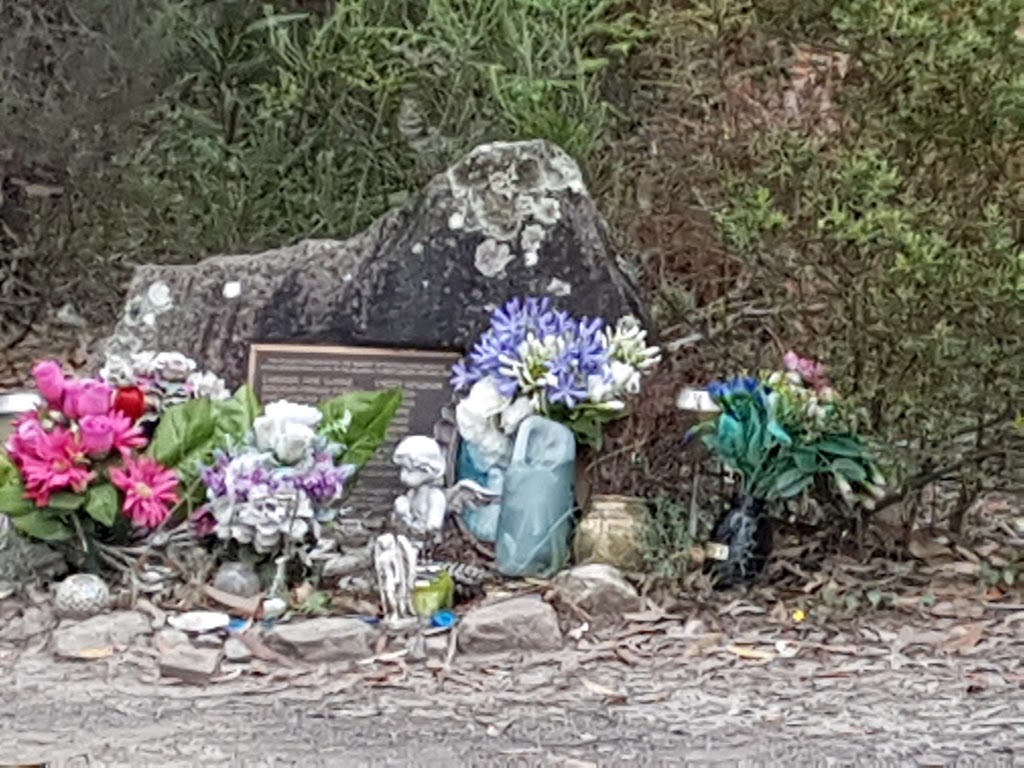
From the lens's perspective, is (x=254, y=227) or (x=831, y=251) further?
(x=254, y=227)

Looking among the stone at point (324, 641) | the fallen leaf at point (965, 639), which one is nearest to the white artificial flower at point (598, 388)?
the stone at point (324, 641)

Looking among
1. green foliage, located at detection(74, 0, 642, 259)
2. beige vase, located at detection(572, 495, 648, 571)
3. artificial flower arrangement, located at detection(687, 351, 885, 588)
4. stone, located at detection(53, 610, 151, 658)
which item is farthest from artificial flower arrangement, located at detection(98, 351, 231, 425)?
green foliage, located at detection(74, 0, 642, 259)

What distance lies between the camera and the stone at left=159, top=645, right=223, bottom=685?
4.10 metres

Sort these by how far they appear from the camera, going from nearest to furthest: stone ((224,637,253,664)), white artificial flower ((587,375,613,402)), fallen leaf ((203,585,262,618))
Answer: stone ((224,637,253,664)), fallen leaf ((203,585,262,618)), white artificial flower ((587,375,613,402))

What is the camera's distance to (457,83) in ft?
23.9

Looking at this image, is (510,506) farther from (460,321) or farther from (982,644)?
(982,644)

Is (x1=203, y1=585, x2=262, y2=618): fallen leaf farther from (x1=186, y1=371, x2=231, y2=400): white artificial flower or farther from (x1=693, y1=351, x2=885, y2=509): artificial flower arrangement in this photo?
(x1=693, y1=351, x2=885, y2=509): artificial flower arrangement

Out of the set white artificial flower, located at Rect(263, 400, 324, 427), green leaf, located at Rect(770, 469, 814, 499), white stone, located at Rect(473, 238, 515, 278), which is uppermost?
white stone, located at Rect(473, 238, 515, 278)

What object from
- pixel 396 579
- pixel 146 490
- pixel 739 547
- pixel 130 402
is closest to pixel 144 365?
pixel 130 402

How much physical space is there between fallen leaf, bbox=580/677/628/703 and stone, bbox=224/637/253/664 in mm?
881

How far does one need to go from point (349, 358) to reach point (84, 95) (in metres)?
3.47

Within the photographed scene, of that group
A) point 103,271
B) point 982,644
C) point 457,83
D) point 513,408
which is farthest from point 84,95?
point 982,644

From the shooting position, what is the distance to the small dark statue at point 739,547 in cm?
476

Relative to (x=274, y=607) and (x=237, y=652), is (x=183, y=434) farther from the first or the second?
(x=237, y=652)
